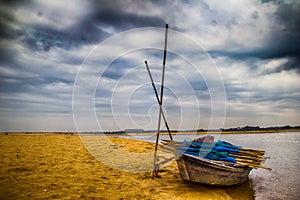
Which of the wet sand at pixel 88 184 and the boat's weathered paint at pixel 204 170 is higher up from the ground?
the boat's weathered paint at pixel 204 170

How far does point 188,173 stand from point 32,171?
21.7 feet

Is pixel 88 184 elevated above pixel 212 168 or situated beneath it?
situated beneath

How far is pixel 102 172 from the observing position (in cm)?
1001

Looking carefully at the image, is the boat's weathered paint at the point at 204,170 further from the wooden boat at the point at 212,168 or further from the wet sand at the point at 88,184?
the wet sand at the point at 88,184

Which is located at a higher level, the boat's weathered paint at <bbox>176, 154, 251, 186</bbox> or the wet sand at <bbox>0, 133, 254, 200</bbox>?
the boat's weathered paint at <bbox>176, 154, 251, 186</bbox>

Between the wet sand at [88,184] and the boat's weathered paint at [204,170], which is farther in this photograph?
the boat's weathered paint at [204,170]

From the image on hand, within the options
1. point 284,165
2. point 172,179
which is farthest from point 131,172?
point 284,165

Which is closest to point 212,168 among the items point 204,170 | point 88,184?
point 204,170

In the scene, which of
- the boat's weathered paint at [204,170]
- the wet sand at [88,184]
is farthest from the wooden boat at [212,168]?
the wet sand at [88,184]

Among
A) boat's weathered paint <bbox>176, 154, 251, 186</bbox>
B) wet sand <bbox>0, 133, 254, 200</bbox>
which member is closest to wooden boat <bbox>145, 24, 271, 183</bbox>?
boat's weathered paint <bbox>176, 154, 251, 186</bbox>

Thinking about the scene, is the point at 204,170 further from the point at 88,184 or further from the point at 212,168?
the point at 88,184

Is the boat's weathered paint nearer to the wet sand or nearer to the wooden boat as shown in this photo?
the wooden boat

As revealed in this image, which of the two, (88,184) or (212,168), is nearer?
(88,184)

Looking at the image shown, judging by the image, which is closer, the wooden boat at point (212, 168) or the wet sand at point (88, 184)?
the wet sand at point (88, 184)
